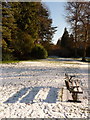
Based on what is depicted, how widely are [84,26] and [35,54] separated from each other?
31.6ft

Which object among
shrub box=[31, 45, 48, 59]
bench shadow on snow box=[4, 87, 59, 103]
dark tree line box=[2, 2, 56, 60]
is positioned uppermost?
dark tree line box=[2, 2, 56, 60]

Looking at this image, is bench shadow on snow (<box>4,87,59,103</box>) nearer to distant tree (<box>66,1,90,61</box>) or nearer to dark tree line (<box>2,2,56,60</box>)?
dark tree line (<box>2,2,56,60</box>)

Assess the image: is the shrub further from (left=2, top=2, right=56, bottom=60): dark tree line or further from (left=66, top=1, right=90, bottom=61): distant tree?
(left=66, top=1, right=90, bottom=61): distant tree

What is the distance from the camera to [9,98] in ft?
17.0

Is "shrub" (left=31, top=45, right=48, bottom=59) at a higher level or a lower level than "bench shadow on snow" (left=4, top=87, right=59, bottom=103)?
higher

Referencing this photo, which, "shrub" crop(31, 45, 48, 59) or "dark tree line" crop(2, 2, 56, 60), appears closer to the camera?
"dark tree line" crop(2, 2, 56, 60)

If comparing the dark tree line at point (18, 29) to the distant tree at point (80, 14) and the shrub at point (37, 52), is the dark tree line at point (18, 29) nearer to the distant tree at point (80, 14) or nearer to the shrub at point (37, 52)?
the shrub at point (37, 52)

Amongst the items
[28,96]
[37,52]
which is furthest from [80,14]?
[28,96]

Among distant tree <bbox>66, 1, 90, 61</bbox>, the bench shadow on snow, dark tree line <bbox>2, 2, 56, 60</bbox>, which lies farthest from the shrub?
the bench shadow on snow

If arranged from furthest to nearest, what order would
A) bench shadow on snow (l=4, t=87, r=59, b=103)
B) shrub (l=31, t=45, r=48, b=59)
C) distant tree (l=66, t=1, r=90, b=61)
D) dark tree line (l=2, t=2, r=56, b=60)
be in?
shrub (l=31, t=45, r=48, b=59) → distant tree (l=66, t=1, r=90, b=61) → dark tree line (l=2, t=2, r=56, b=60) → bench shadow on snow (l=4, t=87, r=59, b=103)

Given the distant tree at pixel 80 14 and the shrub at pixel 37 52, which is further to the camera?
the shrub at pixel 37 52

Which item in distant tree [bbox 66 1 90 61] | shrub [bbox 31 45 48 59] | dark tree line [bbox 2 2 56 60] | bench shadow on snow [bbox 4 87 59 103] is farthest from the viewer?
shrub [bbox 31 45 48 59]

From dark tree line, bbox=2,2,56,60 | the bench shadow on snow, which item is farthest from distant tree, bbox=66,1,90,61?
the bench shadow on snow

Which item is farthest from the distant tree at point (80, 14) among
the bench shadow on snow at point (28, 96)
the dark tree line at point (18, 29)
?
the bench shadow on snow at point (28, 96)
